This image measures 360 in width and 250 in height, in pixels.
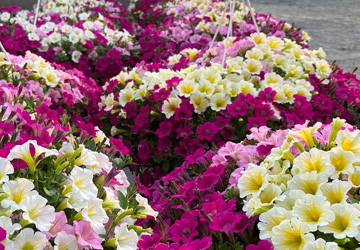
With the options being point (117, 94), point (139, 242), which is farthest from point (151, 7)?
point (139, 242)

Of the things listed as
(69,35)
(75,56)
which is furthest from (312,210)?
(69,35)

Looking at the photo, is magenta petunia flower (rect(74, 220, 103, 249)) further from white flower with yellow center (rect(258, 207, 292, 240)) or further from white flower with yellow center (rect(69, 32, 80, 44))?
white flower with yellow center (rect(69, 32, 80, 44))

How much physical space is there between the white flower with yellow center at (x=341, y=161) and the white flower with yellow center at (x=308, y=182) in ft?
0.15

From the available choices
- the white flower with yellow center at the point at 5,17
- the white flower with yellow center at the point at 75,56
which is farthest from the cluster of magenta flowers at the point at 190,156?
the white flower with yellow center at the point at 5,17

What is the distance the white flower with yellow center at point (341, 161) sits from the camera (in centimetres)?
139

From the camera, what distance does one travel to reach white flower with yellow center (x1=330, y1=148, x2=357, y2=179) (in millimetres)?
1395

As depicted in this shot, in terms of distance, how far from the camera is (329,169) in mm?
1390

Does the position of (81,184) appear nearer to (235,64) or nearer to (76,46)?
(235,64)

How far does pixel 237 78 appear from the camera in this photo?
2709mm

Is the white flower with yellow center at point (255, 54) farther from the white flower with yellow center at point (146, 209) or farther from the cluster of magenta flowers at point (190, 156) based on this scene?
the white flower with yellow center at point (146, 209)

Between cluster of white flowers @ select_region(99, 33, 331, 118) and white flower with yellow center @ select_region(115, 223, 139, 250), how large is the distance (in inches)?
48.4

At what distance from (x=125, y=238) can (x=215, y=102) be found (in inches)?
51.1

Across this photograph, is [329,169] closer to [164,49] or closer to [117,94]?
[117,94]

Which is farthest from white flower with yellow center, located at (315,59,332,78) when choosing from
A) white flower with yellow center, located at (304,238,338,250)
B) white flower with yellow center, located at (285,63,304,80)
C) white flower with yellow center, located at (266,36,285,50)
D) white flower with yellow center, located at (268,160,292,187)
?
white flower with yellow center, located at (304,238,338,250)
